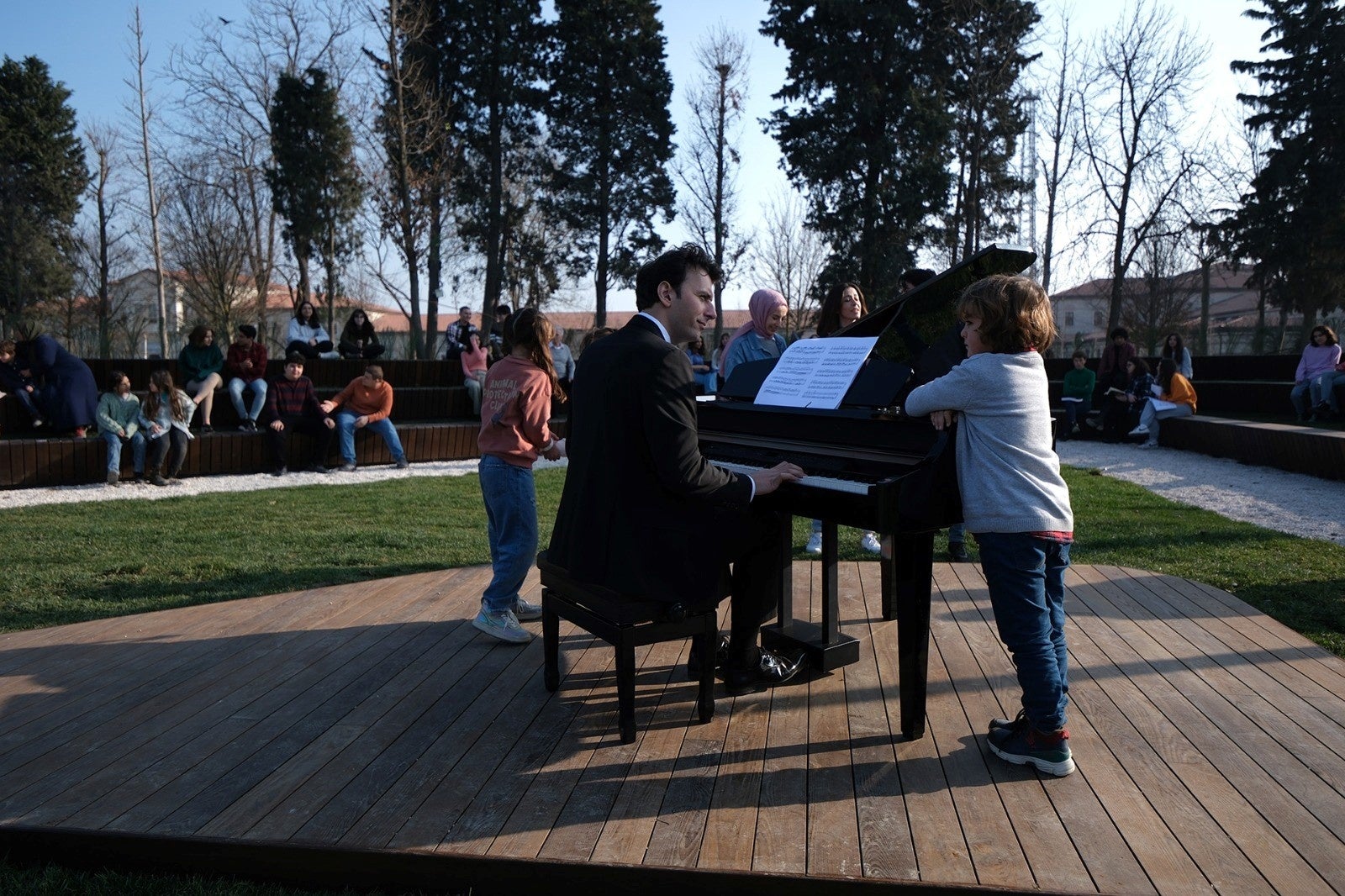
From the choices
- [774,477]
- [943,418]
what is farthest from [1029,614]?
[774,477]

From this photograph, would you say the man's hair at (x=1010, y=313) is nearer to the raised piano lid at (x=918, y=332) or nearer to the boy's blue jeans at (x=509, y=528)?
the raised piano lid at (x=918, y=332)

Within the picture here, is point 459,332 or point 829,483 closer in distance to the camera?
point 829,483

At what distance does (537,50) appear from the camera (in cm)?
2820

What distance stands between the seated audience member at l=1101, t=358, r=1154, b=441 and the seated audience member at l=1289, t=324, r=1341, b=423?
84.2 inches

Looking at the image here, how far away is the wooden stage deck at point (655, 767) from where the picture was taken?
2510 millimetres

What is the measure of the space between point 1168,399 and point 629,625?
13.3 metres

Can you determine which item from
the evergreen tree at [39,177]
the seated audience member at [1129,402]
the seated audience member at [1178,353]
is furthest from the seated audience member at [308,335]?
the evergreen tree at [39,177]

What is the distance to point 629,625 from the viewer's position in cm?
326

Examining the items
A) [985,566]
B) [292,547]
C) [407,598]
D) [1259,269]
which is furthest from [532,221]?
[985,566]

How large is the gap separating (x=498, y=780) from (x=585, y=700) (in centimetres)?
76

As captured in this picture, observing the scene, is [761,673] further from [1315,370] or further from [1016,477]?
[1315,370]

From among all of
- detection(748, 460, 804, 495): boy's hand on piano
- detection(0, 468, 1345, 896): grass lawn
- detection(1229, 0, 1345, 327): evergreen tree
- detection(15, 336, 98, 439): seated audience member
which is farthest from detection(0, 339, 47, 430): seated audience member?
detection(1229, 0, 1345, 327): evergreen tree

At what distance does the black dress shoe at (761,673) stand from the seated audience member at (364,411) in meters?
8.95

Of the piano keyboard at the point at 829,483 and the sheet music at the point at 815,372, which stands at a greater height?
the sheet music at the point at 815,372
